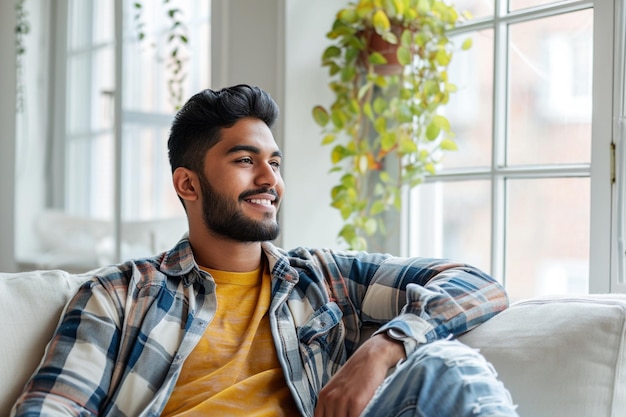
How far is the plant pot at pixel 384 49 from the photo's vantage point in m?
2.53

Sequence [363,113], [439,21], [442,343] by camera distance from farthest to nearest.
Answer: [363,113]
[439,21]
[442,343]

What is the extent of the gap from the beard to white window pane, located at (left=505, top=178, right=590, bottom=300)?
91 cm

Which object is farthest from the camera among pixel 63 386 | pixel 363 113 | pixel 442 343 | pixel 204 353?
pixel 363 113

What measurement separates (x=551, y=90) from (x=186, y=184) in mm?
1109

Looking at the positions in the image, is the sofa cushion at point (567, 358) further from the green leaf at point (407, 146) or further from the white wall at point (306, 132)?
the white wall at point (306, 132)

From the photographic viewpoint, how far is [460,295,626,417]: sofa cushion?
143 cm

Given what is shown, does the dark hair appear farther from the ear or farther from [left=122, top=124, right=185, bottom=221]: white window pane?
[left=122, top=124, right=185, bottom=221]: white window pane

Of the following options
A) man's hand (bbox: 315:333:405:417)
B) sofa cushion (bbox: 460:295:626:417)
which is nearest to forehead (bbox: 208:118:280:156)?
man's hand (bbox: 315:333:405:417)

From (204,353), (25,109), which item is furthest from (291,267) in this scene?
(25,109)

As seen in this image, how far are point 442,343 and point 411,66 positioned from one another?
140 cm

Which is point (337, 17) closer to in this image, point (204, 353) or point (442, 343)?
point (204, 353)

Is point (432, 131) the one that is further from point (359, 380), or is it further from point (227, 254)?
point (359, 380)

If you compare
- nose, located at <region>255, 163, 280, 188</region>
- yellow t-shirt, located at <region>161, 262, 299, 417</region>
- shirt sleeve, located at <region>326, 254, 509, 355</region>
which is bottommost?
yellow t-shirt, located at <region>161, 262, 299, 417</region>

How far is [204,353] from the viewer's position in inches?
66.1
